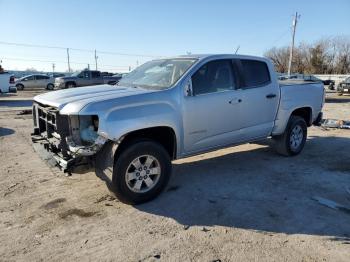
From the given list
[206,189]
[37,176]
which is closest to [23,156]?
[37,176]

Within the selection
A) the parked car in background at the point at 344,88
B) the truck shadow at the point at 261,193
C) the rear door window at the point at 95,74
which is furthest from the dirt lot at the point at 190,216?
the rear door window at the point at 95,74

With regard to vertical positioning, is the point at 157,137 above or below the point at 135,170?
above

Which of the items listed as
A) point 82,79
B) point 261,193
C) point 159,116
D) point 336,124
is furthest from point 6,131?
point 82,79

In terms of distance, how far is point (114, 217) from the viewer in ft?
14.3

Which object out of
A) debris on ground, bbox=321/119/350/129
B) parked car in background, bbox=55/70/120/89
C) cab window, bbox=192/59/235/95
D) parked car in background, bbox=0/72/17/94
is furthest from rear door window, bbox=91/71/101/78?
cab window, bbox=192/59/235/95

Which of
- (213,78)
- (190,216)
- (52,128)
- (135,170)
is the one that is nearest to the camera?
(190,216)

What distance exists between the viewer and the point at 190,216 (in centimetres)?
439

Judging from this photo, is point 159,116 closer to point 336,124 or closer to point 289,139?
point 289,139

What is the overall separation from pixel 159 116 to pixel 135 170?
0.75 m

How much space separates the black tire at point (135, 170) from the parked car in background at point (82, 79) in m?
23.7

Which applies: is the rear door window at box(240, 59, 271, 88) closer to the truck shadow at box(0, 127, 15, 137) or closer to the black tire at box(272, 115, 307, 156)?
the black tire at box(272, 115, 307, 156)

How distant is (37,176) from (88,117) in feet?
6.75

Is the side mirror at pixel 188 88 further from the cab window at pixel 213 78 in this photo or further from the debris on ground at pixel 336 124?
the debris on ground at pixel 336 124

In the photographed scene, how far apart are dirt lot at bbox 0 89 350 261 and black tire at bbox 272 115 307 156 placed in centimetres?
43
